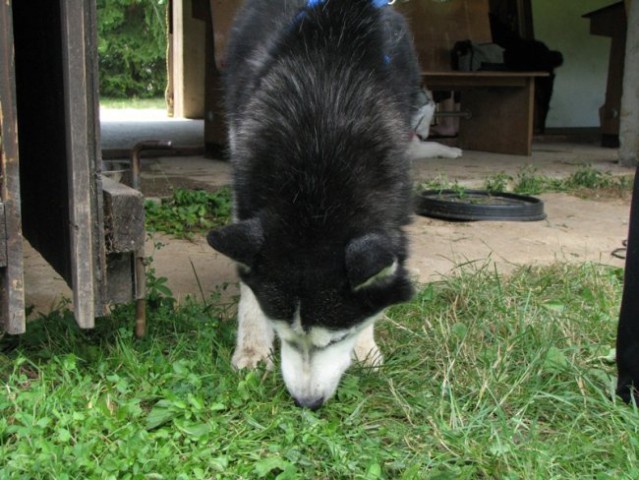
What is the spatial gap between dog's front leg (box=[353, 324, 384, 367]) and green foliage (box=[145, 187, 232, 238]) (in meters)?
1.91

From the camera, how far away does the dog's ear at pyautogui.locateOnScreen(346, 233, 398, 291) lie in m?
1.98

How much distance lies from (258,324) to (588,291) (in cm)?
157

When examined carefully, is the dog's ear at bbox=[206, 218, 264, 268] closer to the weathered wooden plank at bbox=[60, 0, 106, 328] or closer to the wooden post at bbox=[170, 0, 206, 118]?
the weathered wooden plank at bbox=[60, 0, 106, 328]

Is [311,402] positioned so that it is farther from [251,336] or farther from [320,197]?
[320,197]

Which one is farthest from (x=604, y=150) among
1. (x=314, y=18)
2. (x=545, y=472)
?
(x=545, y=472)

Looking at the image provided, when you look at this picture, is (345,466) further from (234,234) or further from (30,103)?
(30,103)

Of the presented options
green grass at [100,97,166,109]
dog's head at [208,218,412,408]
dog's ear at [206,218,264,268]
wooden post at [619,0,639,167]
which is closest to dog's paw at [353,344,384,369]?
dog's head at [208,218,412,408]

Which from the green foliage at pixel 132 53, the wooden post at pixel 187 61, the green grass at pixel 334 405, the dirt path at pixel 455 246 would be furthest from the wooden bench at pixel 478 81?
the green foliage at pixel 132 53

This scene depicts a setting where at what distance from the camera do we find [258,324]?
8.68ft

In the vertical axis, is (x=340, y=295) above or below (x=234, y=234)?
below

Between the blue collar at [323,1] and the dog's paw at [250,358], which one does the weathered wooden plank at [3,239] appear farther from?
the blue collar at [323,1]

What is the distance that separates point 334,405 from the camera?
2248mm

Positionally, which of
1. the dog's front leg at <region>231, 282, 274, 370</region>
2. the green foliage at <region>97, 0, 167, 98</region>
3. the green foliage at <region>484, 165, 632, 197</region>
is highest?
the green foliage at <region>97, 0, 167, 98</region>

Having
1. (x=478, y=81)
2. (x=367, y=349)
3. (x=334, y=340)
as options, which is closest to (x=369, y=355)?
(x=367, y=349)
